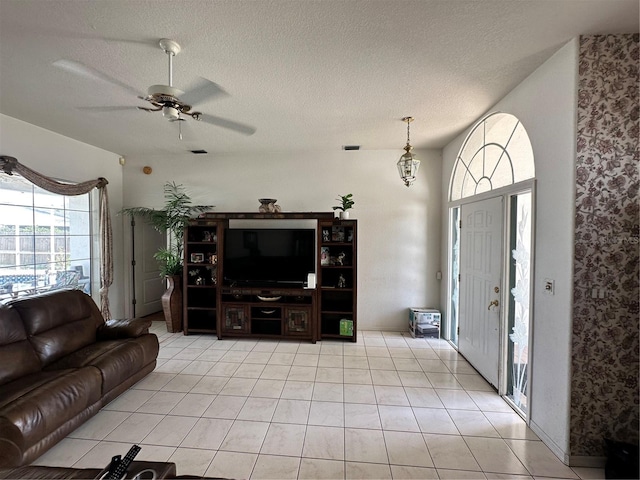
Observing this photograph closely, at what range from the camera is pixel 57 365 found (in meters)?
2.51

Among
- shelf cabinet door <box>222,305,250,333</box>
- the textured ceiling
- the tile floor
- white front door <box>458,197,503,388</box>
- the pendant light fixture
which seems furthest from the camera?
shelf cabinet door <box>222,305,250,333</box>

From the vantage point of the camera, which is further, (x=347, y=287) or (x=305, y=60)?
(x=347, y=287)

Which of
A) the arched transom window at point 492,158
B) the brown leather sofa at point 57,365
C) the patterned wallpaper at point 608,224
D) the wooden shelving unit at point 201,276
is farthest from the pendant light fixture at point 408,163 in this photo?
the brown leather sofa at point 57,365

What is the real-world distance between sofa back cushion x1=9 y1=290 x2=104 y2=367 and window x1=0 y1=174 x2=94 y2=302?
3.48 ft

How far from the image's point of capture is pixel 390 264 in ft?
15.2

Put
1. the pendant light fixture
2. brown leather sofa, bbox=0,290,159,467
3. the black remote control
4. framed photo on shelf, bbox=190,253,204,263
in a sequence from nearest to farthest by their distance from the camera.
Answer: the black remote control, brown leather sofa, bbox=0,290,159,467, the pendant light fixture, framed photo on shelf, bbox=190,253,204,263

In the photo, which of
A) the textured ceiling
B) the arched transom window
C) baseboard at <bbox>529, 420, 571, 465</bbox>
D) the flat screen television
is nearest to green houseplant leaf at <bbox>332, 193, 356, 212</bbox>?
the flat screen television

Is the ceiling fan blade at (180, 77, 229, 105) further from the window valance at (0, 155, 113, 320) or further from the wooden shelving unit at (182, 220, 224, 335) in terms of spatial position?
the window valance at (0, 155, 113, 320)

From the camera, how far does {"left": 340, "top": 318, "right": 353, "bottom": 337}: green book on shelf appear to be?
167 inches

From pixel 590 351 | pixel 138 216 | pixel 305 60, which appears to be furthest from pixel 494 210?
pixel 138 216

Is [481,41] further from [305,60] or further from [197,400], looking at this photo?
[197,400]

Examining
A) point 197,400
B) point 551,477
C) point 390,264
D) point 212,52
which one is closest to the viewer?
point 551,477

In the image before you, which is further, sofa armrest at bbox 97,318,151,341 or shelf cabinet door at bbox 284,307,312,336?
shelf cabinet door at bbox 284,307,312,336

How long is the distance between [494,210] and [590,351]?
148cm
